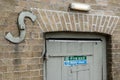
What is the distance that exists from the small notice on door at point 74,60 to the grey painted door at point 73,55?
0.03 m

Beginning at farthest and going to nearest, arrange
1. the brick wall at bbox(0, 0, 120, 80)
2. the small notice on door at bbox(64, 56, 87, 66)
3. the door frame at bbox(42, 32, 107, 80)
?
the small notice on door at bbox(64, 56, 87, 66)
the door frame at bbox(42, 32, 107, 80)
the brick wall at bbox(0, 0, 120, 80)

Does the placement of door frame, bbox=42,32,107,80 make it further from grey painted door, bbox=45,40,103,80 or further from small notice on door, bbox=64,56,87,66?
small notice on door, bbox=64,56,87,66

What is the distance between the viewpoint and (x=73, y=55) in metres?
4.52

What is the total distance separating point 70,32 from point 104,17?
0.75m

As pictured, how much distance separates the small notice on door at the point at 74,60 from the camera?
14.7ft

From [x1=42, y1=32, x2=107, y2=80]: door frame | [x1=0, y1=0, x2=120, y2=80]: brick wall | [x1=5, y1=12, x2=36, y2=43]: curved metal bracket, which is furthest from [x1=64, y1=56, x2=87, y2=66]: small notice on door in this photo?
[x1=5, y1=12, x2=36, y2=43]: curved metal bracket

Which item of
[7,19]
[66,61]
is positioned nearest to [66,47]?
[66,61]

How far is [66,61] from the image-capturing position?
4461 mm

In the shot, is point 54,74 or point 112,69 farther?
point 112,69

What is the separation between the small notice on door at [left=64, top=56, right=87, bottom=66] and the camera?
4.47 metres

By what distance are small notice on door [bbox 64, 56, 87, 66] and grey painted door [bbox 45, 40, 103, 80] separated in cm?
3

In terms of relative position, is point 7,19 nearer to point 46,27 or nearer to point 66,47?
point 46,27

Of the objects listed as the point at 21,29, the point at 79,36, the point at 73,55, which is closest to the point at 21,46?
the point at 21,29

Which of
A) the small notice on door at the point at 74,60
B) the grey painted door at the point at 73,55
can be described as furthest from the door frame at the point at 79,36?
the small notice on door at the point at 74,60
